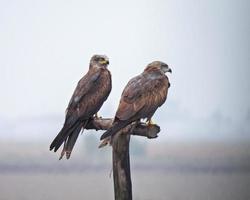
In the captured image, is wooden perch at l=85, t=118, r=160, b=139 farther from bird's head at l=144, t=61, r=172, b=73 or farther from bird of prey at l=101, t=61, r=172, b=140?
bird's head at l=144, t=61, r=172, b=73

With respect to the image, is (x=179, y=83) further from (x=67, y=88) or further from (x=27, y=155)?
(x=27, y=155)

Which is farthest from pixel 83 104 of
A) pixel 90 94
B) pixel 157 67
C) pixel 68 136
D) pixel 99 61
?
pixel 157 67

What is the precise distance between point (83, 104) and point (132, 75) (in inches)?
15.0

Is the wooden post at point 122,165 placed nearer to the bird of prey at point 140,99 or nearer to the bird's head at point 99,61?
the bird of prey at point 140,99

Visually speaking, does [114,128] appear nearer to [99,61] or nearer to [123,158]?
[123,158]

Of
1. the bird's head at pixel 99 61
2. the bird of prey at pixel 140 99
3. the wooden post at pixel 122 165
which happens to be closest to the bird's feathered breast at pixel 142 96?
the bird of prey at pixel 140 99

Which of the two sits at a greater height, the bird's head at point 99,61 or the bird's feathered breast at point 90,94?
the bird's head at point 99,61

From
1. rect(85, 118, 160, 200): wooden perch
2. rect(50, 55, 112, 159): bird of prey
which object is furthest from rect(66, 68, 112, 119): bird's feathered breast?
rect(85, 118, 160, 200): wooden perch

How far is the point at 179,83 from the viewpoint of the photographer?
133 inches

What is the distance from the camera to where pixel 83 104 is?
302cm

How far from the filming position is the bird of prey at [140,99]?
2848 millimetres

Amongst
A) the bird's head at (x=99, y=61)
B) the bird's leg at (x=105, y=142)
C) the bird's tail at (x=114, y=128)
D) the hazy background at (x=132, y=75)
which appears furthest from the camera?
the hazy background at (x=132, y=75)

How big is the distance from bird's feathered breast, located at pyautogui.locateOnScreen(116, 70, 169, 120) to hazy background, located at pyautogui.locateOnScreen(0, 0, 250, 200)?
0.29m

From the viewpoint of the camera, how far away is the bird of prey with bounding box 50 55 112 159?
3006mm
